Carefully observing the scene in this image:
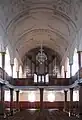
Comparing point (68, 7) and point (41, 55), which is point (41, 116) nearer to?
point (68, 7)

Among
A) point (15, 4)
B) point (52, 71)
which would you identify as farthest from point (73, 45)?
point (52, 71)

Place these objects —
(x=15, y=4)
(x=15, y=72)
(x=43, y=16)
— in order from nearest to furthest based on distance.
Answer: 1. (x=15, y=4)
2. (x=43, y=16)
3. (x=15, y=72)

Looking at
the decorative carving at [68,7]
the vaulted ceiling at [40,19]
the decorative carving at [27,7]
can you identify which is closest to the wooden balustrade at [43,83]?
the vaulted ceiling at [40,19]

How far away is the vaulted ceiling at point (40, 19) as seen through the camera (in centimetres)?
2500

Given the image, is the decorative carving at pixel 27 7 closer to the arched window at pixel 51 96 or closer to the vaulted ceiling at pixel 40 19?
the vaulted ceiling at pixel 40 19

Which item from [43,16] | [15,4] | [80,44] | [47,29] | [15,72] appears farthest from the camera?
[15,72]

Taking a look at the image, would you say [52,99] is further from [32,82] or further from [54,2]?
[54,2]

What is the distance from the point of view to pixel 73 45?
31094mm

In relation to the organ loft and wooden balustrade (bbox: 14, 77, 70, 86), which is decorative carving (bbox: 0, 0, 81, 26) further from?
wooden balustrade (bbox: 14, 77, 70, 86)

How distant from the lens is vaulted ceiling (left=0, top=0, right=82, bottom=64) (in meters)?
25.0

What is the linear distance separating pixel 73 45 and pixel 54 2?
697cm

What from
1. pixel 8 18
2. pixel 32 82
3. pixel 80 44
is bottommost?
pixel 32 82

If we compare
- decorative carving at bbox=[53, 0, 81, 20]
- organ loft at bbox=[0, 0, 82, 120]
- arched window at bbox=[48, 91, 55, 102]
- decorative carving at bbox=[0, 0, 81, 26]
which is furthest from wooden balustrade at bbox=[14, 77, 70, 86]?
decorative carving at bbox=[53, 0, 81, 20]

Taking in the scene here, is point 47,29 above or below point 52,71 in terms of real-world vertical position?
above
